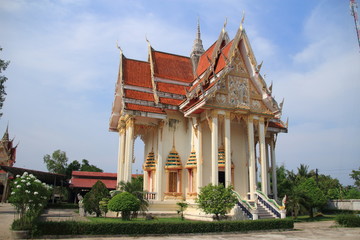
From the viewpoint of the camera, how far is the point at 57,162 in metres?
47.6

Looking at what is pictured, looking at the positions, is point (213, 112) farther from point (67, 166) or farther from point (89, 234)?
point (67, 166)

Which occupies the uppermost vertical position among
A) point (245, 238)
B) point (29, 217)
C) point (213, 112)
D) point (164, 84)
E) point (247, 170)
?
point (164, 84)

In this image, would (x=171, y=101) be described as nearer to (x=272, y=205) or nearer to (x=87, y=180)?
(x=272, y=205)

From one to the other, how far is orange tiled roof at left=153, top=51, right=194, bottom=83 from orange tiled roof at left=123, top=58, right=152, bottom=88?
0.66 metres

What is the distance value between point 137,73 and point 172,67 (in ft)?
8.23

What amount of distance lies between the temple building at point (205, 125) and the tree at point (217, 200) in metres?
2.25

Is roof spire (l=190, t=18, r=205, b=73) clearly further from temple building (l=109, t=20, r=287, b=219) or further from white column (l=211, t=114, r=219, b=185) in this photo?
white column (l=211, t=114, r=219, b=185)

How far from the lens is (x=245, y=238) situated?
32.4 ft

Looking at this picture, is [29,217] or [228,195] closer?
[29,217]

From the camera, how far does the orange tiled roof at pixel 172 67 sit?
19.5 m

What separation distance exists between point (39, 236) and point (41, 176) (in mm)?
21606

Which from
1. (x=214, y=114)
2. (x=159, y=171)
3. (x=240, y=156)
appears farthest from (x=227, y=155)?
(x=159, y=171)

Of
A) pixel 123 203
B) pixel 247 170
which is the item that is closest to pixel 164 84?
pixel 247 170

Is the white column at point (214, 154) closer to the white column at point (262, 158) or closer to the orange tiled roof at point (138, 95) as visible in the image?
the white column at point (262, 158)
